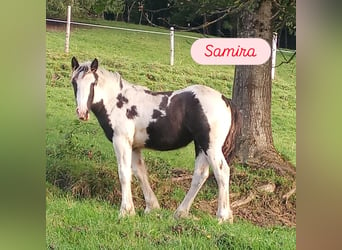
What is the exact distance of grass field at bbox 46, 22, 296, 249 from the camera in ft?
11.4

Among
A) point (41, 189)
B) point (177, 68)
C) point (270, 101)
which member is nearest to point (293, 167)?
point (270, 101)

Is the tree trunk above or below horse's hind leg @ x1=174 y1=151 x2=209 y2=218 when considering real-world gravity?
above

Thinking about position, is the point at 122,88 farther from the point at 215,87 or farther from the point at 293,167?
the point at 293,167

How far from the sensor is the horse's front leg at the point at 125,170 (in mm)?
3521

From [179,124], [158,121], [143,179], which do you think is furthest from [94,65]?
[143,179]

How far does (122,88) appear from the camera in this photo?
3529 mm

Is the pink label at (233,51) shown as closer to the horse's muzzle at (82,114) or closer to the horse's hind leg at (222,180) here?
the horse's hind leg at (222,180)

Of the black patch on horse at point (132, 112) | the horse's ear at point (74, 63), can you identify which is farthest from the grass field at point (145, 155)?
the black patch on horse at point (132, 112)

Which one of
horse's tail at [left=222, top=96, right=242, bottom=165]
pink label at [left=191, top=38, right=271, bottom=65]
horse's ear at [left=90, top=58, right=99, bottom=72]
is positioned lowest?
horse's tail at [left=222, top=96, right=242, bottom=165]

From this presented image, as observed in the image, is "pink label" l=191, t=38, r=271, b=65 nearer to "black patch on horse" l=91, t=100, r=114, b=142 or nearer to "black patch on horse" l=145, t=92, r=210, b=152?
"black patch on horse" l=145, t=92, r=210, b=152

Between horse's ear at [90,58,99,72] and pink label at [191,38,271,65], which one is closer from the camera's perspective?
pink label at [191,38,271,65]

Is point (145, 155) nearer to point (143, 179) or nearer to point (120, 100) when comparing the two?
point (143, 179)

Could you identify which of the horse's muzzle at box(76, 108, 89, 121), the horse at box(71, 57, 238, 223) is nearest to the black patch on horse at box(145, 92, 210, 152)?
the horse at box(71, 57, 238, 223)
